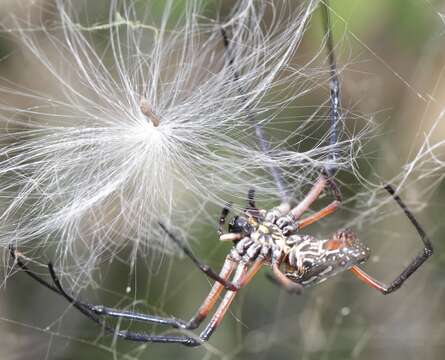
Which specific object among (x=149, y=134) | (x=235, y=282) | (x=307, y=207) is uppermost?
(x=149, y=134)

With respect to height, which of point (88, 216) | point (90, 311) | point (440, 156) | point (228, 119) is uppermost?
point (228, 119)

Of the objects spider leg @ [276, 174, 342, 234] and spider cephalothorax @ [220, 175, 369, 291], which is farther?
spider leg @ [276, 174, 342, 234]

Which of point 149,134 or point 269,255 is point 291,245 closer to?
point 269,255

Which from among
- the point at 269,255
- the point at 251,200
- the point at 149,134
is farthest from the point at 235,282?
the point at 149,134

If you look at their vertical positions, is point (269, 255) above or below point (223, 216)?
below

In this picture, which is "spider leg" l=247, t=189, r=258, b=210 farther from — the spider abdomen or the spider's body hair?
the spider abdomen

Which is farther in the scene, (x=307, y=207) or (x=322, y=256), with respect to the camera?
(x=307, y=207)

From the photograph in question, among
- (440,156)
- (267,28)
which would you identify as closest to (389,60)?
(440,156)

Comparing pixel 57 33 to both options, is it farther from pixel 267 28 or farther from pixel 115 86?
pixel 267 28

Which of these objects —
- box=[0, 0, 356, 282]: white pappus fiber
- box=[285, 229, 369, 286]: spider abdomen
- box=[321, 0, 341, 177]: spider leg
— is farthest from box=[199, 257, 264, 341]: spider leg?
box=[321, 0, 341, 177]: spider leg
